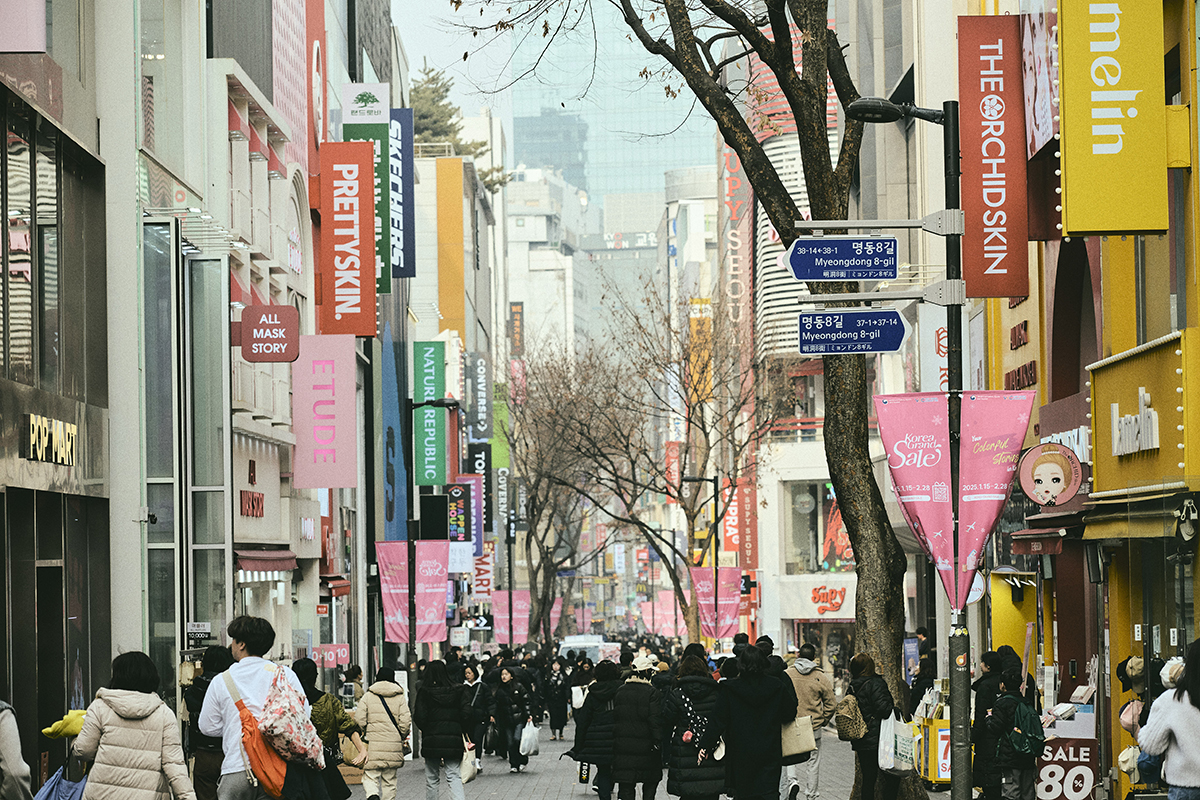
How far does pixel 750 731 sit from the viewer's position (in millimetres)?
12703

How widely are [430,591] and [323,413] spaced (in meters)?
4.06

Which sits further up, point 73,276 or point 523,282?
point 523,282

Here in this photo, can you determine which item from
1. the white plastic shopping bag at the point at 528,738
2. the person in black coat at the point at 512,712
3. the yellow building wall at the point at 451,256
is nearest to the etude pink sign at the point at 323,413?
the person in black coat at the point at 512,712

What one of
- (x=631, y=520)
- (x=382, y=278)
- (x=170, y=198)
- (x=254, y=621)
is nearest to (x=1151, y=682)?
(x=254, y=621)

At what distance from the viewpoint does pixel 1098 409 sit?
59.0 ft

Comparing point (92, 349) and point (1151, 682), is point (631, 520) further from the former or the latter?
point (1151, 682)

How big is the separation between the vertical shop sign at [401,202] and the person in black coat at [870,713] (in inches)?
1174

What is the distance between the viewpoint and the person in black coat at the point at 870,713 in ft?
48.9

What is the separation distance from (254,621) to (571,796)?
12422 millimetres

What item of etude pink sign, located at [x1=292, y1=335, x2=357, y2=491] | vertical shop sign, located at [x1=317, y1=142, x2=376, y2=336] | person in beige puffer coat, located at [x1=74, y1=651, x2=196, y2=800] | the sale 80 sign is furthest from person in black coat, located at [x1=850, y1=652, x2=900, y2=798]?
vertical shop sign, located at [x1=317, y1=142, x2=376, y2=336]

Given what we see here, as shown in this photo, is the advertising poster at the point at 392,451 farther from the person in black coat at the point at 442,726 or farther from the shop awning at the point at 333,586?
the person in black coat at the point at 442,726

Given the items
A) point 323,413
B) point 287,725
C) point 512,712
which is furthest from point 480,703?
point 287,725

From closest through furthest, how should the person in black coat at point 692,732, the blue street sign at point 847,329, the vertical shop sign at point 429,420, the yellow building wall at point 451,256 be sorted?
the person in black coat at point 692,732
the blue street sign at point 847,329
the vertical shop sign at point 429,420
the yellow building wall at point 451,256

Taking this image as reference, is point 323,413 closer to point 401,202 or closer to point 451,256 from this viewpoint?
point 401,202
